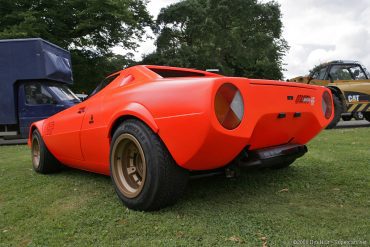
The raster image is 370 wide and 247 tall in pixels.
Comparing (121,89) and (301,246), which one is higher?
(121,89)

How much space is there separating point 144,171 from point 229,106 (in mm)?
853

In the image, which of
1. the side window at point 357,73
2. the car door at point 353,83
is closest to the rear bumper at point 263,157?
the car door at point 353,83

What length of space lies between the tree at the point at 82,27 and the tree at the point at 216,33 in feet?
27.2

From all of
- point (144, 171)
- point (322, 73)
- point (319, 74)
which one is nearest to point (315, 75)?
point (319, 74)

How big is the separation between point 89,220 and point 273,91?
1787 millimetres

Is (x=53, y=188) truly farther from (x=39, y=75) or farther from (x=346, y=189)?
(x=39, y=75)

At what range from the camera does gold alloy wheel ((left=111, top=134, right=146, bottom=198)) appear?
3.38 m

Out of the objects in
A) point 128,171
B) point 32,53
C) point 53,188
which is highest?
point 32,53

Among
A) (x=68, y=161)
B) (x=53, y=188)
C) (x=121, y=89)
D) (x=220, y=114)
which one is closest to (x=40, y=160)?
(x=68, y=161)

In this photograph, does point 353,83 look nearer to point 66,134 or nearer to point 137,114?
point 66,134

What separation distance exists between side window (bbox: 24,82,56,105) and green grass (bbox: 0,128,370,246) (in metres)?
6.89

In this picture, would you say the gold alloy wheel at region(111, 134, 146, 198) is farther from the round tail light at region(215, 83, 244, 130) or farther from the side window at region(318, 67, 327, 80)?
the side window at region(318, 67, 327, 80)

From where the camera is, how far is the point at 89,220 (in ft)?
9.96

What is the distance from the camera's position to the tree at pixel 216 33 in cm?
3116
